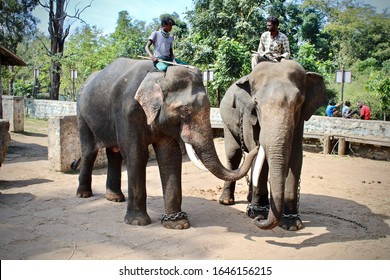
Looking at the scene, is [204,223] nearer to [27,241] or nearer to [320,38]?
[27,241]

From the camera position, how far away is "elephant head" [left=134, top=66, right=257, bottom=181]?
4.74 metres

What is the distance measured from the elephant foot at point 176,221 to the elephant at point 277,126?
Answer: 88 cm

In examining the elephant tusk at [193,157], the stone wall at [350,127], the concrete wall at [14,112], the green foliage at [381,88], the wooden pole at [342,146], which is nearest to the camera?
the elephant tusk at [193,157]

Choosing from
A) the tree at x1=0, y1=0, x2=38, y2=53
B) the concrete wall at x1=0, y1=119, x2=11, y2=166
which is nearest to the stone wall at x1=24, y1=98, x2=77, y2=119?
the tree at x1=0, y1=0, x2=38, y2=53

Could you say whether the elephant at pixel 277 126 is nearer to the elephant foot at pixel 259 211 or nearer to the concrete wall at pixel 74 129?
the elephant foot at pixel 259 211

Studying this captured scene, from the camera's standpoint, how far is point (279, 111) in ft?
14.9

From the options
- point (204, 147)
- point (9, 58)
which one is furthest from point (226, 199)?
point (9, 58)

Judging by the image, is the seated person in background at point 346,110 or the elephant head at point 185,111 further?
the seated person in background at point 346,110

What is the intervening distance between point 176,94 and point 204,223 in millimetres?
1747

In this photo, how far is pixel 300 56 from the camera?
1739 centimetres

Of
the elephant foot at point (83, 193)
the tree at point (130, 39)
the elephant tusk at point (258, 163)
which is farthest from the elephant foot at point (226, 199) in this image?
the tree at point (130, 39)

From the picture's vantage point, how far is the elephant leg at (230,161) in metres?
6.62

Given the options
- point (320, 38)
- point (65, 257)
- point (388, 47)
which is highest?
point (320, 38)
